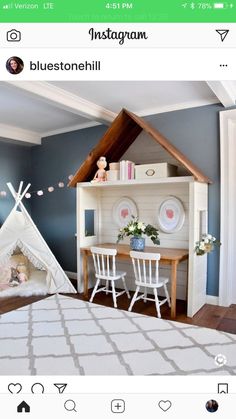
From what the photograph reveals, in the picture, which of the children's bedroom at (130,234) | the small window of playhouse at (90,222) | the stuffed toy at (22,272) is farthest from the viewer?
→ the small window of playhouse at (90,222)

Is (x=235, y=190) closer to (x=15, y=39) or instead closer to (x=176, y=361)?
(x=176, y=361)

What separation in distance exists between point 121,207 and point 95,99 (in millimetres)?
1271

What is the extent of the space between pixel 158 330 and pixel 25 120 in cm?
295

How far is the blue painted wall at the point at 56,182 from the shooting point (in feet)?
12.2

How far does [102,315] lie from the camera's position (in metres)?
2.28

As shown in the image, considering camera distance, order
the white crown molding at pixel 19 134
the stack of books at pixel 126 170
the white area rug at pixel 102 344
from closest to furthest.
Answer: the white area rug at pixel 102 344 < the stack of books at pixel 126 170 < the white crown molding at pixel 19 134

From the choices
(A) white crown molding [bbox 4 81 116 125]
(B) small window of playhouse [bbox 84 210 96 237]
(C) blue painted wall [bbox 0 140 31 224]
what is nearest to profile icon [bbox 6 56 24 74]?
(A) white crown molding [bbox 4 81 116 125]

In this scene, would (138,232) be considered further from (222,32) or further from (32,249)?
(222,32)

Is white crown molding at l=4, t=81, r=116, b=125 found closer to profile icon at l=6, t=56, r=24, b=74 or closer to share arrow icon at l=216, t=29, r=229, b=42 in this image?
profile icon at l=6, t=56, r=24, b=74
